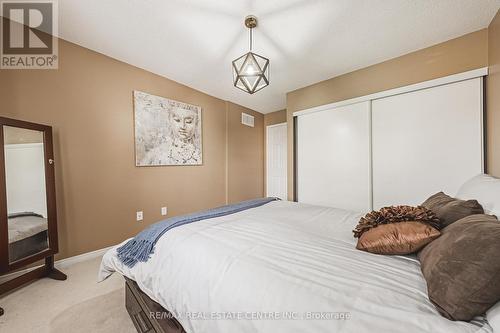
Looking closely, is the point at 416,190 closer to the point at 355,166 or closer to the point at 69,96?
the point at 355,166

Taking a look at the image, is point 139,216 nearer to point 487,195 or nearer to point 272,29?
point 272,29

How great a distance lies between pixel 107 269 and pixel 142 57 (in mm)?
2361

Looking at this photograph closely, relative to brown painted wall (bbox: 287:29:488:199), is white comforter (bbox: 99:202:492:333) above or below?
below

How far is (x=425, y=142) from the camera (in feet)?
7.45

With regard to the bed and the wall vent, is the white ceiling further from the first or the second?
the bed

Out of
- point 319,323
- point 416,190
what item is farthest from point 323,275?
point 416,190

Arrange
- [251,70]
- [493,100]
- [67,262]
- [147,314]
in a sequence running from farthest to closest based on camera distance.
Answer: [67,262] → [493,100] → [251,70] → [147,314]

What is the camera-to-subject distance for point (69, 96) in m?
2.24

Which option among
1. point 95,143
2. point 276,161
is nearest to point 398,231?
point 95,143

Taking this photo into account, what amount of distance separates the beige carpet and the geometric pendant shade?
6.84ft

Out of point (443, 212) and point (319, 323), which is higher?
point (443, 212)

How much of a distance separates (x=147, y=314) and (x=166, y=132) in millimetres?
2367

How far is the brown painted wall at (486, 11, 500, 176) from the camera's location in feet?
5.84

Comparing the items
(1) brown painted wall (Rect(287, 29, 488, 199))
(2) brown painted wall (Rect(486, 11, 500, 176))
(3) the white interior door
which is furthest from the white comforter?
(3) the white interior door
